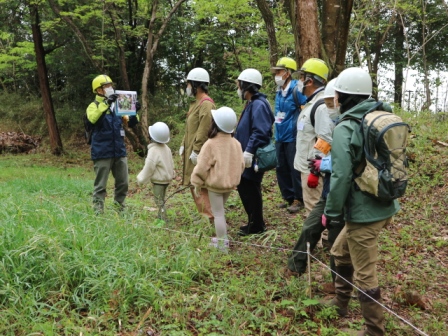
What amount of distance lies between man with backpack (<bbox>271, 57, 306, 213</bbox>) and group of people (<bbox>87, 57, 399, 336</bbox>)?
0.05 feet

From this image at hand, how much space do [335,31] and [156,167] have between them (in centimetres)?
395

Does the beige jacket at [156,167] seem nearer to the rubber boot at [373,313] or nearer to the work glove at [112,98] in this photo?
the work glove at [112,98]

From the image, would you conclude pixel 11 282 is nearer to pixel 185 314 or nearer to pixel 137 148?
pixel 185 314

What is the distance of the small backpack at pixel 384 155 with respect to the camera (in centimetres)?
282

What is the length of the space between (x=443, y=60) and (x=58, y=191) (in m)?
16.5

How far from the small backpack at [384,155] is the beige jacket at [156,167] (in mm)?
3261

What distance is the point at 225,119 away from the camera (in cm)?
443

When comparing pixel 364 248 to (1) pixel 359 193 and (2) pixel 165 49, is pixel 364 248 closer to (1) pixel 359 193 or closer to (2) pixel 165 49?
(1) pixel 359 193

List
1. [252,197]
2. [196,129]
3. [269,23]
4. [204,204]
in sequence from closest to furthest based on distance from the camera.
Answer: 1. [252,197]
2. [204,204]
3. [196,129]
4. [269,23]

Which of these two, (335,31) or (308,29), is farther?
(335,31)

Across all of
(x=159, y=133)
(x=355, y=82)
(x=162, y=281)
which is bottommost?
(x=162, y=281)

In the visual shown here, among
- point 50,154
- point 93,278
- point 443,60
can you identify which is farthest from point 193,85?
point 443,60

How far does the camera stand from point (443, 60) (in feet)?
57.6

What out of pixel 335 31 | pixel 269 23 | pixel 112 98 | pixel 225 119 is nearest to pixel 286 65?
pixel 335 31
